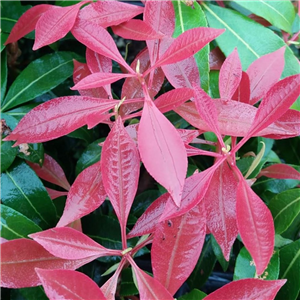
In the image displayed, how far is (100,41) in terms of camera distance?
57cm

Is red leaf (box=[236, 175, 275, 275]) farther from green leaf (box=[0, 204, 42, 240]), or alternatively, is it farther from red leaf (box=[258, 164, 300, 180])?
green leaf (box=[0, 204, 42, 240])

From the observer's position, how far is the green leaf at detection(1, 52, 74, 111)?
73 centimetres

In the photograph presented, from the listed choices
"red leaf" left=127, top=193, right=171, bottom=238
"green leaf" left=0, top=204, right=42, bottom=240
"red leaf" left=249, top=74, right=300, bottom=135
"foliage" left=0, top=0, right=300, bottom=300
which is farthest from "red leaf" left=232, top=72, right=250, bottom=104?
"green leaf" left=0, top=204, right=42, bottom=240

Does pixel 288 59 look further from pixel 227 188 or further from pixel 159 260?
pixel 159 260

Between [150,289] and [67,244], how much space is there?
0.44 feet

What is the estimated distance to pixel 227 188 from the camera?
0.52 meters

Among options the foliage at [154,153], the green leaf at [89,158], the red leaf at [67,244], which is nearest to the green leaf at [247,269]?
the foliage at [154,153]

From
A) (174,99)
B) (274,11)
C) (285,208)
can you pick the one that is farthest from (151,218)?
(274,11)

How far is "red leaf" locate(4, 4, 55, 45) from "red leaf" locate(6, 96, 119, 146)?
0.24m

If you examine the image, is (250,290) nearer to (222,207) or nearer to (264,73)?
(222,207)

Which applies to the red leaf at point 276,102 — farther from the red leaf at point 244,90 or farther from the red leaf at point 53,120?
the red leaf at point 53,120

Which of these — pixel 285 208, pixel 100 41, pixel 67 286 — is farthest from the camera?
pixel 285 208

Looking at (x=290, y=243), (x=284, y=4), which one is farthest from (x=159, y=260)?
(x=284, y=4)

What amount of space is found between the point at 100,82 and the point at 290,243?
0.49 meters
